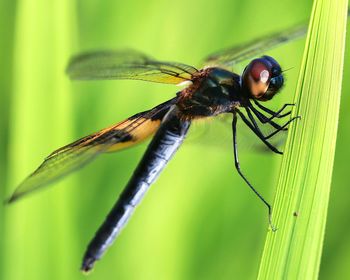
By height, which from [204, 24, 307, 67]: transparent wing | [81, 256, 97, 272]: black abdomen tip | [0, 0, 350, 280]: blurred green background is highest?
[204, 24, 307, 67]: transparent wing

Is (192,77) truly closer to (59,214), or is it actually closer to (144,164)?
(144,164)

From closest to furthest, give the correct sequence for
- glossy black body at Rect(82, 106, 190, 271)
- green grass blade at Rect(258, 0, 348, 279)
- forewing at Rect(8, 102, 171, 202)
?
green grass blade at Rect(258, 0, 348, 279), forewing at Rect(8, 102, 171, 202), glossy black body at Rect(82, 106, 190, 271)

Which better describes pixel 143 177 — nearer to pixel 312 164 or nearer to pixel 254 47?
pixel 254 47

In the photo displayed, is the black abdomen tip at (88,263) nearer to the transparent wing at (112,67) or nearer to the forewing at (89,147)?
the forewing at (89,147)

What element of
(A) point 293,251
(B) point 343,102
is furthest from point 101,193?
(A) point 293,251

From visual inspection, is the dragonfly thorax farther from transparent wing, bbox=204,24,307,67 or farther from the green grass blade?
the green grass blade

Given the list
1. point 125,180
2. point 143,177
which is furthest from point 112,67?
point 125,180

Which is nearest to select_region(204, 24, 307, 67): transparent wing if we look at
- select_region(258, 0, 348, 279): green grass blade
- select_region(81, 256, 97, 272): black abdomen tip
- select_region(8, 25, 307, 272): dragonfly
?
select_region(8, 25, 307, 272): dragonfly
